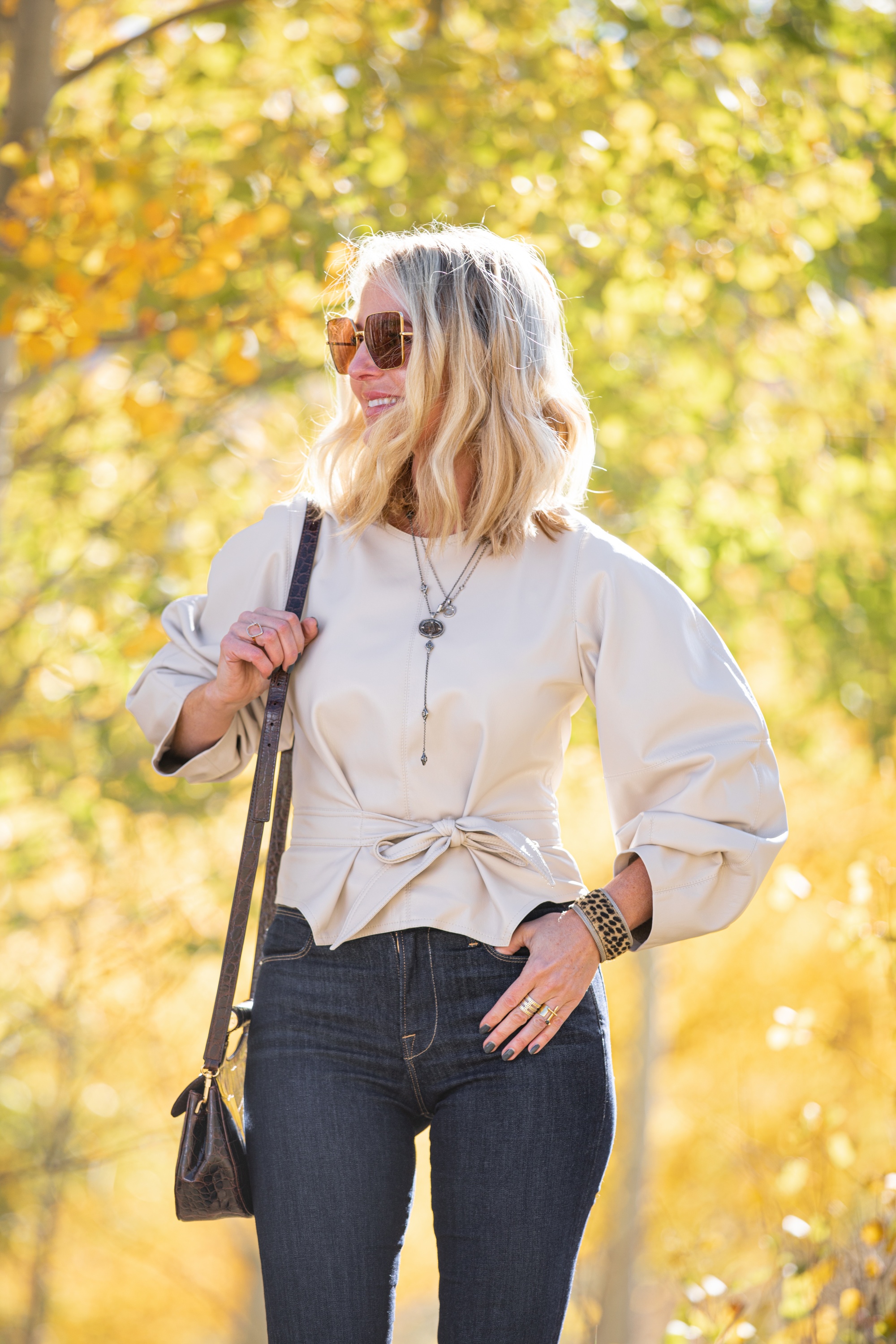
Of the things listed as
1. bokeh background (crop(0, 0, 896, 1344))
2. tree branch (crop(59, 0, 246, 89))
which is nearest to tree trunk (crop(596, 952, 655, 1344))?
bokeh background (crop(0, 0, 896, 1344))

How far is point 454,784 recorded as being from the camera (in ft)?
6.03

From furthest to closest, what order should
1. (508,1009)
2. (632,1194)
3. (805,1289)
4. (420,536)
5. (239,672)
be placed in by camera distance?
(632,1194), (805,1289), (420,536), (239,672), (508,1009)

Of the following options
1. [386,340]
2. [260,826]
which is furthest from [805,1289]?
[386,340]

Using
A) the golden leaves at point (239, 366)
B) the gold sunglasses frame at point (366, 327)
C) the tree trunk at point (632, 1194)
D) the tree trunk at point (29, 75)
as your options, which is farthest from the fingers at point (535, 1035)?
the tree trunk at point (632, 1194)

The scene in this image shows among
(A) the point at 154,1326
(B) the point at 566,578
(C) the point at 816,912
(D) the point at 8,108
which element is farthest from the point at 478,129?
(A) the point at 154,1326

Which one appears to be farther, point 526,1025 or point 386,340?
point 386,340

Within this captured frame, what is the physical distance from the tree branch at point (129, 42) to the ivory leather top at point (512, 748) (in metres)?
2.62

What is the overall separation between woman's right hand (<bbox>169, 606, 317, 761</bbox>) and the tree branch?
2.64 m

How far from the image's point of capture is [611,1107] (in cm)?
177

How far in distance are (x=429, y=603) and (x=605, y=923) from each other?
592 mm

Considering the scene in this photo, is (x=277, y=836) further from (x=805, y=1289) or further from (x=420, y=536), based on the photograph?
(x=805, y=1289)

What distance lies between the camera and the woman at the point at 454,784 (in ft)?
5.53

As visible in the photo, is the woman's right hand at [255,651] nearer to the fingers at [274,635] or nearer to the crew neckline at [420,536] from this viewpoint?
the fingers at [274,635]

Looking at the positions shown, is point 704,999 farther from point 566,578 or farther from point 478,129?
point 566,578
